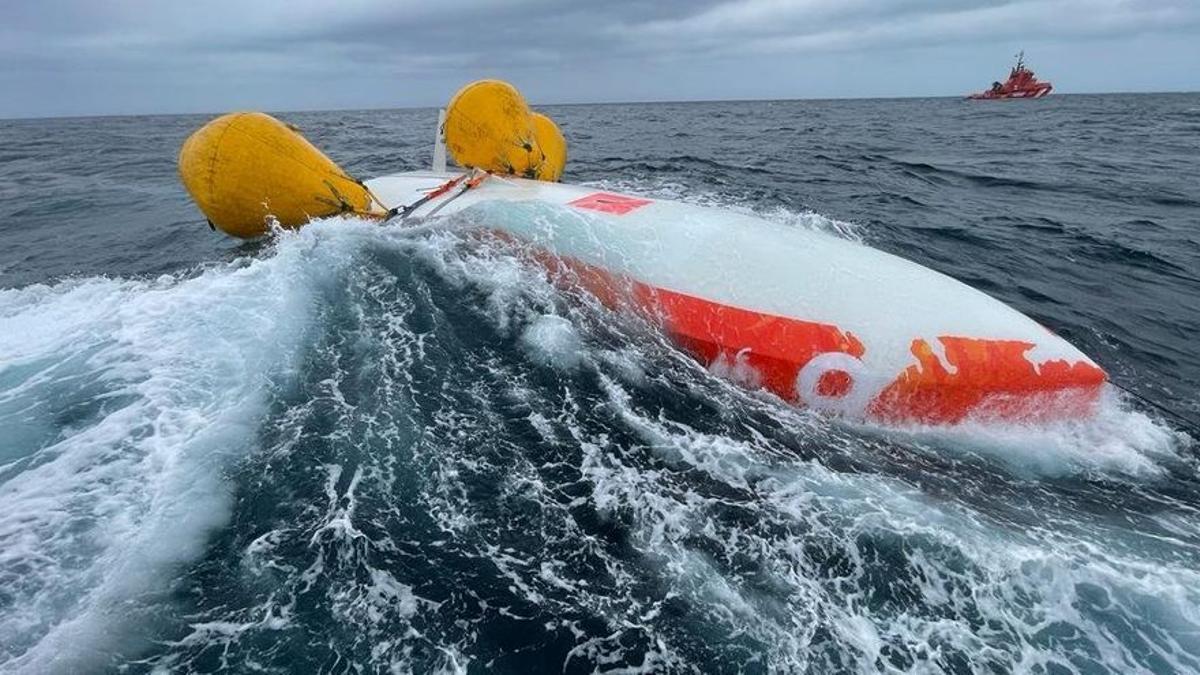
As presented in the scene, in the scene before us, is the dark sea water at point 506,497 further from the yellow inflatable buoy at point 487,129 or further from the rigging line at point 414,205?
the yellow inflatable buoy at point 487,129

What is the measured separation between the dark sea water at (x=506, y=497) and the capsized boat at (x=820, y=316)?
10.2 inches

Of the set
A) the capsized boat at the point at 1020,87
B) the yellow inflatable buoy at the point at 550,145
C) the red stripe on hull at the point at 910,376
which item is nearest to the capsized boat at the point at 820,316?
A: the red stripe on hull at the point at 910,376

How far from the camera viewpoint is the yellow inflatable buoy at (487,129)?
9.44m

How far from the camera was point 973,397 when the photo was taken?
5.35 meters

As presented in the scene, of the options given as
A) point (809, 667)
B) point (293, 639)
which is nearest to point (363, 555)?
point (293, 639)

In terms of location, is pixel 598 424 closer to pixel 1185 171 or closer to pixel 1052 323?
pixel 1052 323

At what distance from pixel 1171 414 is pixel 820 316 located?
9.98ft

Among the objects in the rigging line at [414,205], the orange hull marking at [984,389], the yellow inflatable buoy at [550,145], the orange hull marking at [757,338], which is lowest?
the orange hull marking at [984,389]

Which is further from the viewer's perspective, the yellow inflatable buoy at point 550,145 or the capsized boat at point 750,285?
the yellow inflatable buoy at point 550,145

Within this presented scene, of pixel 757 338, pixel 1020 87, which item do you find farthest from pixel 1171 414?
pixel 1020 87

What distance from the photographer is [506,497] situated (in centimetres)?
409

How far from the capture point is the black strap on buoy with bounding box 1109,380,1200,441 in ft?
17.6

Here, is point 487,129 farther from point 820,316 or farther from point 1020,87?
point 1020,87

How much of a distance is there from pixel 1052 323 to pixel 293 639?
8080 millimetres
